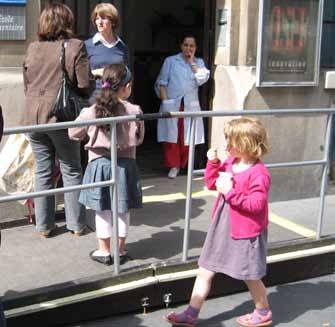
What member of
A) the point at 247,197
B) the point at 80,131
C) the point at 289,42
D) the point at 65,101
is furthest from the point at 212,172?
the point at 289,42

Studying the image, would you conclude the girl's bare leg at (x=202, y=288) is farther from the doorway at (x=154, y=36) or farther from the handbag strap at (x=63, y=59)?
the doorway at (x=154, y=36)

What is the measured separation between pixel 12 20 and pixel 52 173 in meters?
1.27

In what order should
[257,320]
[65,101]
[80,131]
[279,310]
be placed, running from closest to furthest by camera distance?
[257,320] → [80,131] → [279,310] → [65,101]

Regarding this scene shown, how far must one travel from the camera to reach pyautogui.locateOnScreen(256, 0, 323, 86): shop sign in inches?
236

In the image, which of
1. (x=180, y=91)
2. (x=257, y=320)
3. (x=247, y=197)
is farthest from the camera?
(x=180, y=91)

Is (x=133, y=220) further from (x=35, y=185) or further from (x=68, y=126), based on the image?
(x=68, y=126)

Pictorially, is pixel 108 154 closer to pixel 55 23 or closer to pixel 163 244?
pixel 163 244

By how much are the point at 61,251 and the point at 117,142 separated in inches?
34.6

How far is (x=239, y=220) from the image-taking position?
12.1 ft

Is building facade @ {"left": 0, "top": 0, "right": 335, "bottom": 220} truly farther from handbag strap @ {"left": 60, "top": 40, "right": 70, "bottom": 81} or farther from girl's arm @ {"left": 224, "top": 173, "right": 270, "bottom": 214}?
girl's arm @ {"left": 224, "top": 173, "right": 270, "bottom": 214}

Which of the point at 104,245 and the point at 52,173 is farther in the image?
the point at 52,173

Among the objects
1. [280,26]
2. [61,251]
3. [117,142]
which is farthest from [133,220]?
[280,26]

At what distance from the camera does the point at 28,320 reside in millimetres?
3637

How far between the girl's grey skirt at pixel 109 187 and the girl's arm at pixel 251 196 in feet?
2.60
